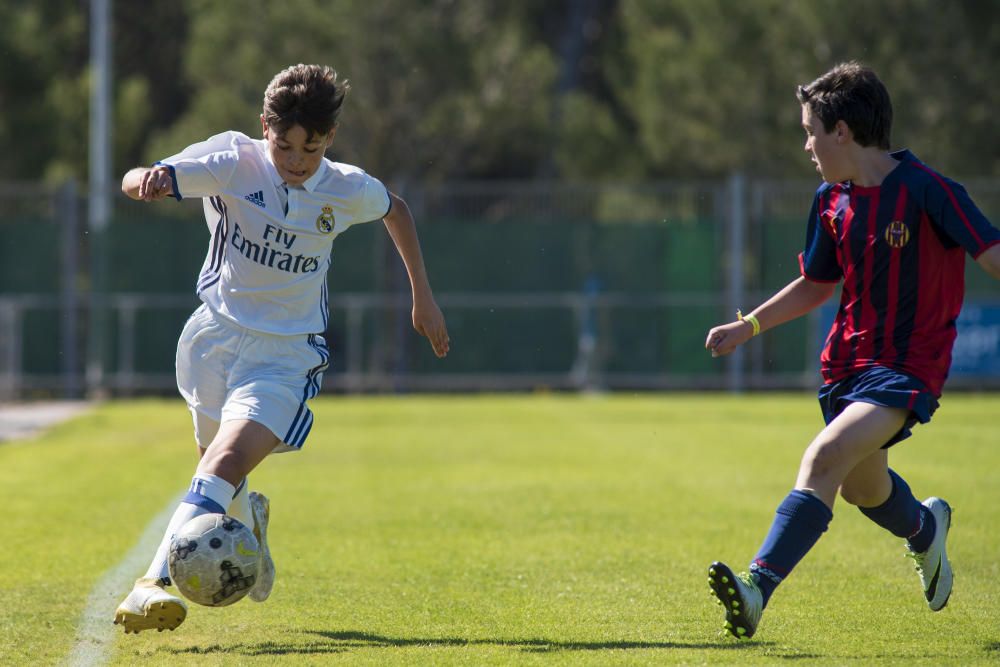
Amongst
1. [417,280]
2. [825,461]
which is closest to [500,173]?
[417,280]

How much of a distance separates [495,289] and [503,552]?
14.4 m

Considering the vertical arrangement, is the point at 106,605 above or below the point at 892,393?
below

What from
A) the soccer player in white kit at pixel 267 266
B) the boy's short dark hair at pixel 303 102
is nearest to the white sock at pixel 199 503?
the soccer player in white kit at pixel 267 266

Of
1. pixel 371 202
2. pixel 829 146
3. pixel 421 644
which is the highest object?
pixel 829 146

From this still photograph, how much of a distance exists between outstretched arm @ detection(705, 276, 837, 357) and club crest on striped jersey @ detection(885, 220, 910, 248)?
1.70ft

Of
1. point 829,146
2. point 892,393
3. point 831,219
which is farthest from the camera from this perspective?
point 831,219

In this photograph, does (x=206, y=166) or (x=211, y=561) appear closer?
(x=211, y=561)

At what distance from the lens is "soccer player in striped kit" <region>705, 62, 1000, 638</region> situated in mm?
5203

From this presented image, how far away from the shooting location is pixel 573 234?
2214 cm

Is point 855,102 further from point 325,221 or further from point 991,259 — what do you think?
point 325,221

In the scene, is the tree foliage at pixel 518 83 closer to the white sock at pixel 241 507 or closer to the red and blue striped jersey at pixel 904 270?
the white sock at pixel 241 507

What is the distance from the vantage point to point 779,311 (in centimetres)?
591

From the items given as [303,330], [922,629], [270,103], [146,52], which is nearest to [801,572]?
[922,629]

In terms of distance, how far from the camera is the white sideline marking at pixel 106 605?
532 centimetres
